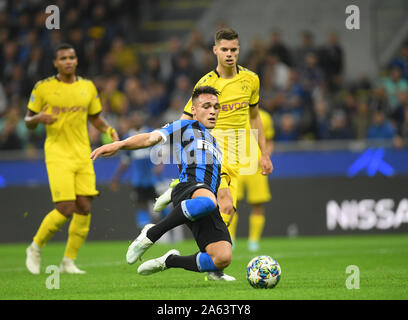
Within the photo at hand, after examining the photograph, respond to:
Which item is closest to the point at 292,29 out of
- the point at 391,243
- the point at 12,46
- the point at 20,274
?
the point at 12,46

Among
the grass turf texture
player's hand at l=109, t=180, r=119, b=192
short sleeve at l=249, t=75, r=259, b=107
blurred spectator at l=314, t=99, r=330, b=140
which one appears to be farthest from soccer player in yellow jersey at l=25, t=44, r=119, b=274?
blurred spectator at l=314, t=99, r=330, b=140

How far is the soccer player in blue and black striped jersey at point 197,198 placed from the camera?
7.00m

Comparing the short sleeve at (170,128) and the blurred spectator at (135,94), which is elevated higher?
the blurred spectator at (135,94)

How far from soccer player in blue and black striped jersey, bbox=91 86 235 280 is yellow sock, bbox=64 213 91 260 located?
2.40 metres

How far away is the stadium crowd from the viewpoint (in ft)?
54.7

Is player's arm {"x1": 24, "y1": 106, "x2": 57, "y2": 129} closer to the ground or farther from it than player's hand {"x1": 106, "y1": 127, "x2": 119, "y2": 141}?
farther from it

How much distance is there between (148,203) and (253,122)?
23.0 feet

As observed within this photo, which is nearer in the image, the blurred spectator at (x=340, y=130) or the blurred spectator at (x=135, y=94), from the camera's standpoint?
the blurred spectator at (x=340, y=130)

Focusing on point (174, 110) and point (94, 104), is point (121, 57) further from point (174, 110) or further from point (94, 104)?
point (94, 104)

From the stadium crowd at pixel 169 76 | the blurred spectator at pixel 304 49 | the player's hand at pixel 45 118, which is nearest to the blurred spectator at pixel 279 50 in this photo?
the stadium crowd at pixel 169 76

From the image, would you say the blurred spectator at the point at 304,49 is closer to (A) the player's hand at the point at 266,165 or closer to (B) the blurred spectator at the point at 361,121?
(B) the blurred spectator at the point at 361,121

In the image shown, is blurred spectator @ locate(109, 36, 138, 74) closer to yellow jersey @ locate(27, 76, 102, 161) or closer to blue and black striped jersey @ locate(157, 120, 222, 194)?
yellow jersey @ locate(27, 76, 102, 161)

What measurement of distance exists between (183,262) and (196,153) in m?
0.98

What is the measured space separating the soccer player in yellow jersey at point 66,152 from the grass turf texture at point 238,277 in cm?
45
